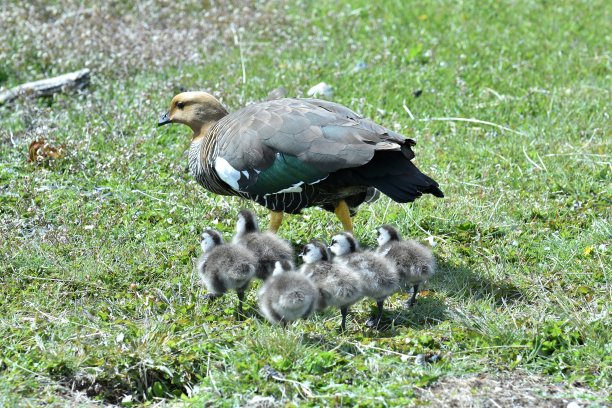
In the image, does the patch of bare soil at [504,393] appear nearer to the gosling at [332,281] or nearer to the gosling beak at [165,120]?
the gosling at [332,281]

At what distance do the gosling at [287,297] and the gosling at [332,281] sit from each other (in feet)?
0.38

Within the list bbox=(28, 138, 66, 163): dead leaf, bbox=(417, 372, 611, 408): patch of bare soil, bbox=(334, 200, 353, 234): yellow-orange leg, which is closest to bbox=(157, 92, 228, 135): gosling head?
bbox=(28, 138, 66, 163): dead leaf

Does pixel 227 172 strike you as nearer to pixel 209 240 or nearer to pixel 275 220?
pixel 275 220

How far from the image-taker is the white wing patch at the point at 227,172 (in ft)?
22.9

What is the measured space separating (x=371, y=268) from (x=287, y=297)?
0.68 m

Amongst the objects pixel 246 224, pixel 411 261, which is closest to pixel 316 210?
pixel 246 224

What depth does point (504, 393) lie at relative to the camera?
5.16 meters

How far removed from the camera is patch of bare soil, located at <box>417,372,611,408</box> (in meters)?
5.04

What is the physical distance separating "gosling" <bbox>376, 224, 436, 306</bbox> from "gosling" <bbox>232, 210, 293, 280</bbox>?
0.69m

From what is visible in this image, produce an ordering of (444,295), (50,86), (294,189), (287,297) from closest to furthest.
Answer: (287,297), (444,295), (294,189), (50,86)

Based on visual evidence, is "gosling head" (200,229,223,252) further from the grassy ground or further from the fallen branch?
Answer: the fallen branch

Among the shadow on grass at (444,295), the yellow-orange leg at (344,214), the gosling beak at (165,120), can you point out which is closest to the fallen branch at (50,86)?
the gosling beak at (165,120)

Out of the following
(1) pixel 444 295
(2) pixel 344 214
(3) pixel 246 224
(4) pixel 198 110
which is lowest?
(1) pixel 444 295

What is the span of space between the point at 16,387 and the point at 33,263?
187cm
